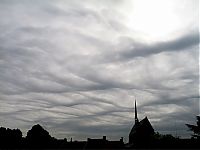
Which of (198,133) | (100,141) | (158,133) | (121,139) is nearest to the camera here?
(198,133)

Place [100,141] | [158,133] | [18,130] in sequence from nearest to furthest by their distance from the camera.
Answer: [100,141] < [18,130] < [158,133]

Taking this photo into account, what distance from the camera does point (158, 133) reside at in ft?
404

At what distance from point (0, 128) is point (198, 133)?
63796 mm

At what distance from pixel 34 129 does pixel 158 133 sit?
5100 cm

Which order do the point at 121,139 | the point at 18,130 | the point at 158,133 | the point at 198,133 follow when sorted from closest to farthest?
the point at 198,133
the point at 18,130
the point at 121,139
the point at 158,133

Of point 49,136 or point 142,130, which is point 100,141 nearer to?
point 49,136

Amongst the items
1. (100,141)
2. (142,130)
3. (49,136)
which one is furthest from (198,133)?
(49,136)

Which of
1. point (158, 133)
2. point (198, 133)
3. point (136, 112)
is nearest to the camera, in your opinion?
point (198, 133)

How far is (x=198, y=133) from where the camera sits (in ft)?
285

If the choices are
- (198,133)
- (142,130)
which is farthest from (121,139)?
(198,133)

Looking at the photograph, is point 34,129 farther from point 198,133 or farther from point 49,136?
point 198,133

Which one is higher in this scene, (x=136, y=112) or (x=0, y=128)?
(x=136, y=112)

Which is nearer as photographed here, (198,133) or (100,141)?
(198,133)

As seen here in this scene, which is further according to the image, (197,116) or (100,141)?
(100,141)
